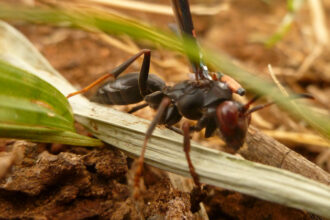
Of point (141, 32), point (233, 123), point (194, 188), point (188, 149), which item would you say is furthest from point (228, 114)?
point (141, 32)

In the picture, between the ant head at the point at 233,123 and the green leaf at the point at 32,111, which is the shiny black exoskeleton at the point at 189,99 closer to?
the ant head at the point at 233,123

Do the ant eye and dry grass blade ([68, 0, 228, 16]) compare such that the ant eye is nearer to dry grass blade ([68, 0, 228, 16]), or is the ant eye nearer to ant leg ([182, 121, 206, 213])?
ant leg ([182, 121, 206, 213])

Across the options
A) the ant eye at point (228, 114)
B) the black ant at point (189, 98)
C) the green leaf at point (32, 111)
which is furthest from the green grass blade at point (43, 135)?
the ant eye at point (228, 114)

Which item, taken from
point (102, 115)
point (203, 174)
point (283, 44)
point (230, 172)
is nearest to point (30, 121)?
point (102, 115)

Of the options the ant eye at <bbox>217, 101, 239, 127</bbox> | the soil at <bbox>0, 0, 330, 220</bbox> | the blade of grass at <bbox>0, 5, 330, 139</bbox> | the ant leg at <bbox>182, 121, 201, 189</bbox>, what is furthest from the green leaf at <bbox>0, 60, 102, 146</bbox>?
the ant eye at <bbox>217, 101, 239, 127</bbox>

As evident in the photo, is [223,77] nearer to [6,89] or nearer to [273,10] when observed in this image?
[6,89]

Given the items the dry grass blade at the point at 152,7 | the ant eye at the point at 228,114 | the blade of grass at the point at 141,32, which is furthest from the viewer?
the dry grass blade at the point at 152,7

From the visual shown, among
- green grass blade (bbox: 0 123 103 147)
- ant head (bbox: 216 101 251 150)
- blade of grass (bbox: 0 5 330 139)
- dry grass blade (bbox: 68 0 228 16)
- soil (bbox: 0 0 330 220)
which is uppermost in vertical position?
blade of grass (bbox: 0 5 330 139)
